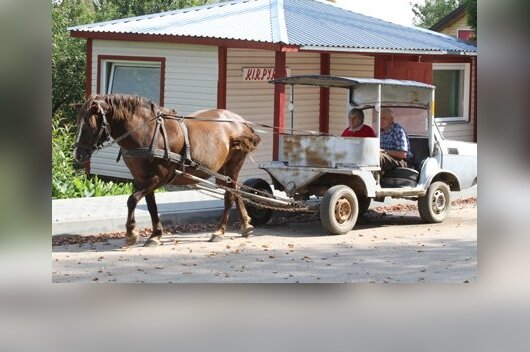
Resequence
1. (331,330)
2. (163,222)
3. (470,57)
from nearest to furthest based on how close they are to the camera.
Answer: (331,330) → (163,222) → (470,57)

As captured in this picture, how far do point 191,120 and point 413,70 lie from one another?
7034 millimetres

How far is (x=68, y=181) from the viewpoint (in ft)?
48.6

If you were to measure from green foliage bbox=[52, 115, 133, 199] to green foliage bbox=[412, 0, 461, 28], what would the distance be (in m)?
9.17

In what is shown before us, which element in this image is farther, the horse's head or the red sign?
the red sign

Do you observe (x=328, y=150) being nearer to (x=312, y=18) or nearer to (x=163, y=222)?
(x=163, y=222)

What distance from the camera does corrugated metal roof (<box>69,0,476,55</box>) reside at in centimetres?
1534

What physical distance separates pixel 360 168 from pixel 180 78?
4.20m

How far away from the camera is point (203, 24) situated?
15.9 metres

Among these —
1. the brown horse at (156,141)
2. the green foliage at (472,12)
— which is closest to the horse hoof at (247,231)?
the brown horse at (156,141)

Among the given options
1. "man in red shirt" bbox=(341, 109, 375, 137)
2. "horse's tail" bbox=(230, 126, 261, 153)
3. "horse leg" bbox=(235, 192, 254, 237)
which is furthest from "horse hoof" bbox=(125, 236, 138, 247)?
"man in red shirt" bbox=(341, 109, 375, 137)

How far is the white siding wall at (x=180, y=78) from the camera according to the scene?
52.0 feet

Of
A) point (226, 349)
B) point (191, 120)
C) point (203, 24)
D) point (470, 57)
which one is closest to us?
point (226, 349)

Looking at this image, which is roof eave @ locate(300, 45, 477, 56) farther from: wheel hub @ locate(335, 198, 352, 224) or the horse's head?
the horse's head

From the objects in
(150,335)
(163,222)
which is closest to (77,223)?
(163,222)
